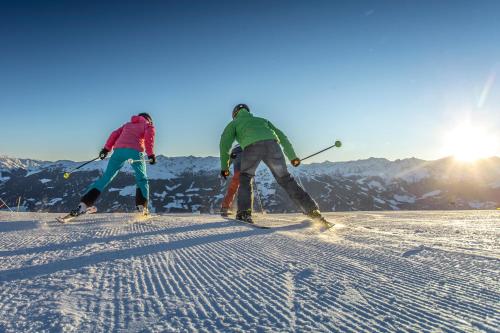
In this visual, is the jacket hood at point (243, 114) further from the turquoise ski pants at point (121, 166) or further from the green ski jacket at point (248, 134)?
the turquoise ski pants at point (121, 166)

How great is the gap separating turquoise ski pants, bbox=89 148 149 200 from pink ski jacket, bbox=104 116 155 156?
0.45ft

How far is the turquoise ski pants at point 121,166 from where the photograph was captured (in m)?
6.86

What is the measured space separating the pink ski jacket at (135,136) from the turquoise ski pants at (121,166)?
138 mm

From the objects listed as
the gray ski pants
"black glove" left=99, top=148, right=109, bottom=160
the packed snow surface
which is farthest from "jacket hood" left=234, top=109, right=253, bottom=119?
the packed snow surface

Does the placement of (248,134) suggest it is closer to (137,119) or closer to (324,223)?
(324,223)

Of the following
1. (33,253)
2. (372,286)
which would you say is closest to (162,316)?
(372,286)

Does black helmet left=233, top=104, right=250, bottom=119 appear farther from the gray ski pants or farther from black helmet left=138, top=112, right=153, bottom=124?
black helmet left=138, top=112, right=153, bottom=124

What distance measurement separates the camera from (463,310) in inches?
62.6

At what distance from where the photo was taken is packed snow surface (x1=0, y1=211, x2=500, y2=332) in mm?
1470

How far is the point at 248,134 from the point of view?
263 inches

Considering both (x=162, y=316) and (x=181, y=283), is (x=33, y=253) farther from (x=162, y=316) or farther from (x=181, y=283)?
(x=162, y=316)

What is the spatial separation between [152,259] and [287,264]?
1.06 m

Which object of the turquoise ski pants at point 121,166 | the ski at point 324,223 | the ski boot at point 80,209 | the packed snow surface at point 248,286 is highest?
the turquoise ski pants at point 121,166

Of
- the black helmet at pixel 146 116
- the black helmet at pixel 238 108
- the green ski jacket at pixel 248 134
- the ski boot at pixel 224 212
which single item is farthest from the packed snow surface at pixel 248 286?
the black helmet at pixel 146 116
